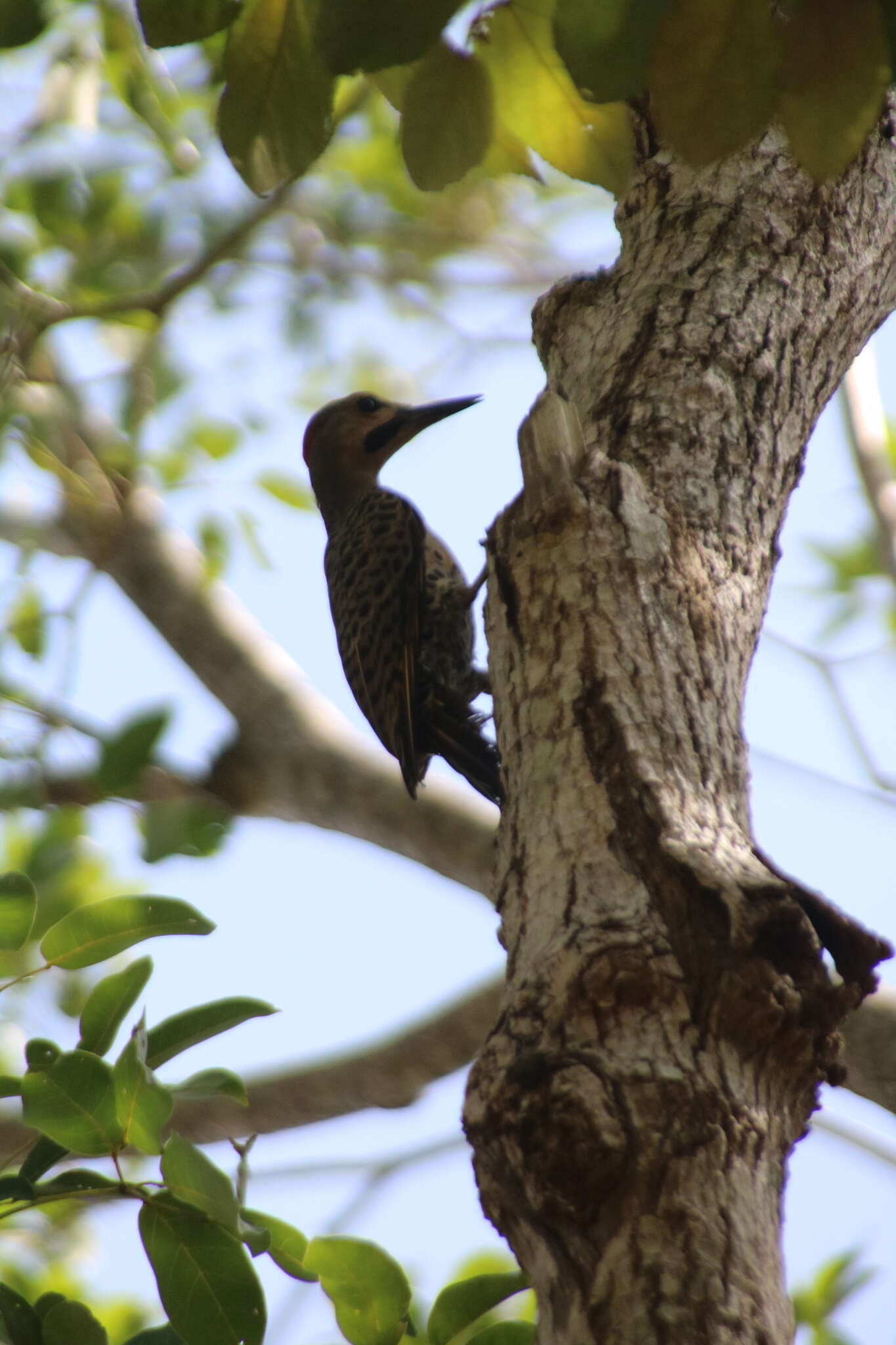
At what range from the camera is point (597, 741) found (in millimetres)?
1664

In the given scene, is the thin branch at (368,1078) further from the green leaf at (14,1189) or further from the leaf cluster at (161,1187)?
the green leaf at (14,1189)

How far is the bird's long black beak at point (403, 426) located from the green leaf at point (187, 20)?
3575 mm

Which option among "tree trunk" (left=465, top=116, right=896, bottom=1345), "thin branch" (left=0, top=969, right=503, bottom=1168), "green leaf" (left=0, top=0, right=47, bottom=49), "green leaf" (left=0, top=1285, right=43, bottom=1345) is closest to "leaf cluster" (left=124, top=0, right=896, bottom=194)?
"green leaf" (left=0, top=0, right=47, bottom=49)

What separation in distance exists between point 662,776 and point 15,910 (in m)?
0.80

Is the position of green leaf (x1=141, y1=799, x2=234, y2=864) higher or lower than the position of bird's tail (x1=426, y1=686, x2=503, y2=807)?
lower

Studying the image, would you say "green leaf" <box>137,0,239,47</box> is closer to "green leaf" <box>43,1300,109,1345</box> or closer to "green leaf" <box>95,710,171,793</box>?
"green leaf" <box>95,710,171,793</box>

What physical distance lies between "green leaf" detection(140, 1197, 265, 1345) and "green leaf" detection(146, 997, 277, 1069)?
0.75 ft

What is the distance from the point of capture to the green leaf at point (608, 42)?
0.96 m

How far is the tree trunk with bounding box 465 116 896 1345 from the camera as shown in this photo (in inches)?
49.6

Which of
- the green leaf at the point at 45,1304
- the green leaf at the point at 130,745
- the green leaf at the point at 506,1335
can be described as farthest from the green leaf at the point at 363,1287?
the green leaf at the point at 130,745

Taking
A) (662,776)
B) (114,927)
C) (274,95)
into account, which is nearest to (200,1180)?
(114,927)

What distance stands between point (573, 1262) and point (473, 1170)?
0.15 m

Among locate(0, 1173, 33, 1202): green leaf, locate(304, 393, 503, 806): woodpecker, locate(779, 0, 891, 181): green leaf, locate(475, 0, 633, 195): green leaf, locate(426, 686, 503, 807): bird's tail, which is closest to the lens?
locate(779, 0, 891, 181): green leaf

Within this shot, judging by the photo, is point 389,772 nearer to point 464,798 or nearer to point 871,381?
Result: point 464,798
